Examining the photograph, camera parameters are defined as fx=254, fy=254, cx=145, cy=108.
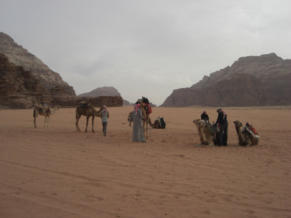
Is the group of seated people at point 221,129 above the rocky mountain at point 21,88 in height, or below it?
below

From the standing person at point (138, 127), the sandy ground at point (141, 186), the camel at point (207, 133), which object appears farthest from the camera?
the standing person at point (138, 127)

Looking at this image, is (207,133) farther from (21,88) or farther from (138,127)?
(21,88)

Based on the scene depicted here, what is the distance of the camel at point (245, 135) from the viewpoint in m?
10.3

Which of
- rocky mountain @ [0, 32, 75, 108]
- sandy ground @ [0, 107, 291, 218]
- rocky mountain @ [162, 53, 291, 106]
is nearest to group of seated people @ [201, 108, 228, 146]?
sandy ground @ [0, 107, 291, 218]

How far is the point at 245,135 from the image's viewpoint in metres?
10.3

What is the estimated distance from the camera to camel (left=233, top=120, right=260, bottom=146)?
1028 centimetres

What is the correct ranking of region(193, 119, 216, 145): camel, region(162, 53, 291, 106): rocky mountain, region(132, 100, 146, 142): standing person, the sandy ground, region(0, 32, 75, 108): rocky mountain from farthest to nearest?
region(162, 53, 291, 106): rocky mountain < region(0, 32, 75, 108): rocky mountain < region(132, 100, 146, 142): standing person < region(193, 119, 216, 145): camel < the sandy ground

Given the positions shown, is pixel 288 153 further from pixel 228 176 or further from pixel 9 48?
pixel 9 48

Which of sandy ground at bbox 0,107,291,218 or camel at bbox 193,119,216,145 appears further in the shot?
camel at bbox 193,119,216,145

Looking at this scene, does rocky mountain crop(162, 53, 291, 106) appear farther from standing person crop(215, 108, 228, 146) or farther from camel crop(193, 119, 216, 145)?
camel crop(193, 119, 216, 145)

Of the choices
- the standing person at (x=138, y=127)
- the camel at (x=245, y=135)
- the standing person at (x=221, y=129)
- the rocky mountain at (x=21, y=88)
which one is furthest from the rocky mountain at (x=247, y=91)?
the standing person at (x=138, y=127)

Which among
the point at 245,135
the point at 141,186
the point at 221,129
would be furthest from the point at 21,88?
the point at 141,186

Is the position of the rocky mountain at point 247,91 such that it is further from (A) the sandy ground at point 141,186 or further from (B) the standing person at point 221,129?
(A) the sandy ground at point 141,186

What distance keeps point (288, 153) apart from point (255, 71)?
417 feet
